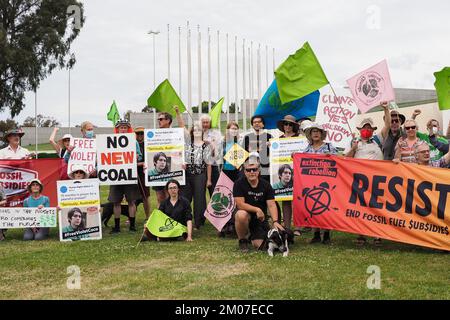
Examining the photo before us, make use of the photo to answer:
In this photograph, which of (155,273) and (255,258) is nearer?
(155,273)

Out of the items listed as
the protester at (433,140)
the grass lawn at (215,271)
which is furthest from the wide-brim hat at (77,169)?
the protester at (433,140)

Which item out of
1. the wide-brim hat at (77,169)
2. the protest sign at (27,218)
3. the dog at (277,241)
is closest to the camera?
the dog at (277,241)

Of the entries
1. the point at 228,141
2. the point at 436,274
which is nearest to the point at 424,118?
the point at 228,141

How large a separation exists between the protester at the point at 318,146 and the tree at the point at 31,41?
Answer: 3631 centimetres

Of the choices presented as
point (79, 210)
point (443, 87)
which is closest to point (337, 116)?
point (443, 87)

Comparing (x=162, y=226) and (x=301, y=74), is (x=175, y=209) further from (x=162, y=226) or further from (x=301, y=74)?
(x=301, y=74)

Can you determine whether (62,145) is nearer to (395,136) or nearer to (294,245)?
(294,245)

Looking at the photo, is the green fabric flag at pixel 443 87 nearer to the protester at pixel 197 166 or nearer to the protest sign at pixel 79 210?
the protester at pixel 197 166

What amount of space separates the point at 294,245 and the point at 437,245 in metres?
2.04

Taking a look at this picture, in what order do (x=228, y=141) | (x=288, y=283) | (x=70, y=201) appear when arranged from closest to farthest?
1. (x=288, y=283)
2. (x=70, y=201)
3. (x=228, y=141)

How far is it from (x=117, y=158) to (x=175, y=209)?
5.11ft

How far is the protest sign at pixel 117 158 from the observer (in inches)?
380

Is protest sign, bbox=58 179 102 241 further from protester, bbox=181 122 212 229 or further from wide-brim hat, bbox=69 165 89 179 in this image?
protester, bbox=181 122 212 229

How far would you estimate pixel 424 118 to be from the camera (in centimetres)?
3825
